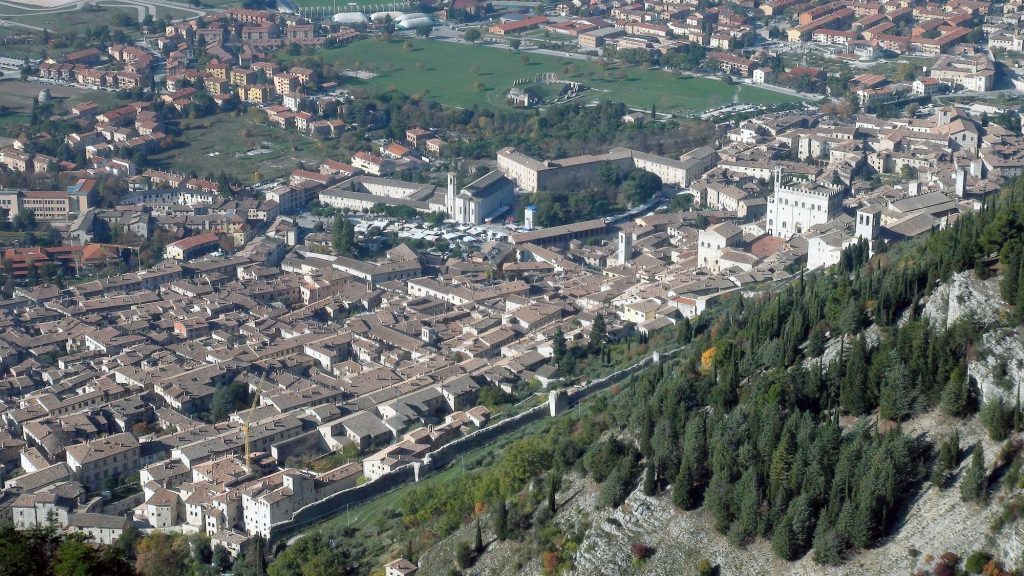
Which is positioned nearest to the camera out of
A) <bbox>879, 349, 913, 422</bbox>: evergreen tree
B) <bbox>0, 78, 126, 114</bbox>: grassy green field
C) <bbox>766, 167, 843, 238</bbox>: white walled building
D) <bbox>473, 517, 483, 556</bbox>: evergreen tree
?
<bbox>879, 349, 913, 422</bbox>: evergreen tree

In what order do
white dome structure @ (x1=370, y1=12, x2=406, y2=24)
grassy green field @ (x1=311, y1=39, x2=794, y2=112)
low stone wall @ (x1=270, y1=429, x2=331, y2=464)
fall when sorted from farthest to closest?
white dome structure @ (x1=370, y1=12, x2=406, y2=24)
grassy green field @ (x1=311, y1=39, x2=794, y2=112)
low stone wall @ (x1=270, y1=429, x2=331, y2=464)

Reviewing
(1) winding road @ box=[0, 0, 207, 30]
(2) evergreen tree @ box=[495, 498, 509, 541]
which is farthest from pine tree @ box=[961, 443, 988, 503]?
(1) winding road @ box=[0, 0, 207, 30]

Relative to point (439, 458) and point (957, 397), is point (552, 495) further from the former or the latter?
point (957, 397)

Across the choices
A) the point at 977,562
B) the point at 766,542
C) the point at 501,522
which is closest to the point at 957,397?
the point at 977,562

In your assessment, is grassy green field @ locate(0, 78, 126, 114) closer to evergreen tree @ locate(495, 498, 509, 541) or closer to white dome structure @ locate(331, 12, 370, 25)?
white dome structure @ locate(331, 12, 370, 25)

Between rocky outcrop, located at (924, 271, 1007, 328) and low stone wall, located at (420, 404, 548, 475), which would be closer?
rocky outcrop, located at (924, 271, 1007, 328)
